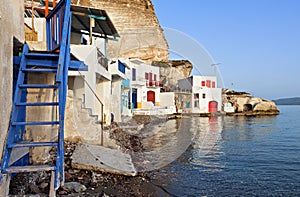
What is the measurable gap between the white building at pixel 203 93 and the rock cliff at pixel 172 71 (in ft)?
14.7

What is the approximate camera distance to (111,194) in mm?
6723

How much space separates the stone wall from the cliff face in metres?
50.7

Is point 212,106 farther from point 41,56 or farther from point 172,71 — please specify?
point 41,56

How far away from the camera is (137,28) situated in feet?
198

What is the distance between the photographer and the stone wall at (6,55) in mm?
4359

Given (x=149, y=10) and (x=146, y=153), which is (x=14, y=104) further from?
(x=149, y=10)

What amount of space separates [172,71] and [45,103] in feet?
185

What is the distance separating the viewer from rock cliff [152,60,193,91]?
187ft

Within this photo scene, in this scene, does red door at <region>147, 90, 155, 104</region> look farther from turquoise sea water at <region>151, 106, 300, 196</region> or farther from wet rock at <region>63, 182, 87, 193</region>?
wet rock at <region>63, 182, 87, 193</region>

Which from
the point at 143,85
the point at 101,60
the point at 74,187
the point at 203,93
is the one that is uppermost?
the point at 143,85

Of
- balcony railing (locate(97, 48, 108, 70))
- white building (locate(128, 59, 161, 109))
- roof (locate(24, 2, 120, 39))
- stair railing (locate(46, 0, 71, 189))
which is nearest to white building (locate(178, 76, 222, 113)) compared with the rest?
white building (locate(128, 59, 161, 109))

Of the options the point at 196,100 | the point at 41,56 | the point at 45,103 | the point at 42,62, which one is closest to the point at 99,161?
the point at 42,62

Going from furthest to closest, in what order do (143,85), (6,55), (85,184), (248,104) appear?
(248,104) < (143,85) < (85,184) < (6,55)

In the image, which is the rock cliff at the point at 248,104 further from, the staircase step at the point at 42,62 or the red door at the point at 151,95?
the staircase step at the point at 42,62
